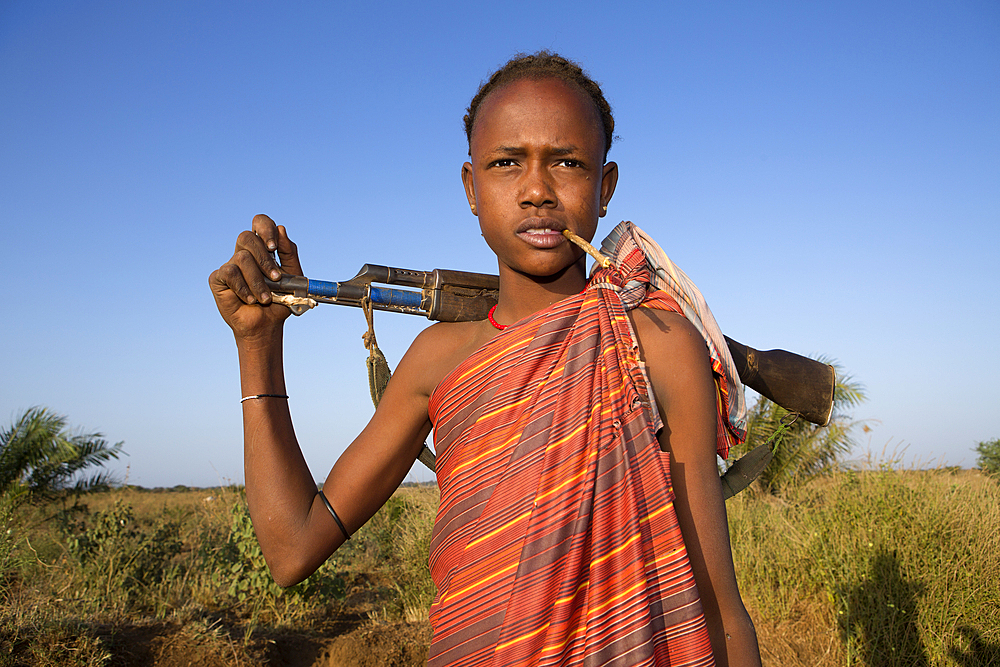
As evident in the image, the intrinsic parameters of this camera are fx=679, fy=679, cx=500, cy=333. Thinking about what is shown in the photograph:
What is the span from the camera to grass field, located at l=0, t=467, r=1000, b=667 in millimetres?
4734

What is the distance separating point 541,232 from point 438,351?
523 millimetres

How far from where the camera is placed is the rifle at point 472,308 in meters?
1.79

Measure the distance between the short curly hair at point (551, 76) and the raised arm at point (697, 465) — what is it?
563 mm

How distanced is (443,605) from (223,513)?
9445 millimetres

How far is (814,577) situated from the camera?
21.0 ft

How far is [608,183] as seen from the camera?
5.85ft

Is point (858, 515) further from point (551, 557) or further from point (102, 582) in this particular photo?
point (102, 582)

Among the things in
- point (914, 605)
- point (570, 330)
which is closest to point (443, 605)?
point (570, 330)

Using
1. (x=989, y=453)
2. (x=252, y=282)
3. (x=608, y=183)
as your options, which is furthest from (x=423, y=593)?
(x=989, y=453)

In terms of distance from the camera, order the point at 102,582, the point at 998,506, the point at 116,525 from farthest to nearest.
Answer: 1. the point at 116,525
2. the point at 102,582
3. the point at 998,506

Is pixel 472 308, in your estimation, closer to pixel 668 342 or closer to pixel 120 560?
pixel 668 342

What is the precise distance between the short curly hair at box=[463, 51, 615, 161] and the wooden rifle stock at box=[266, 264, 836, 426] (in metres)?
0.42

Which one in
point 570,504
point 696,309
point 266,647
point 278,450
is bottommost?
point 266,647

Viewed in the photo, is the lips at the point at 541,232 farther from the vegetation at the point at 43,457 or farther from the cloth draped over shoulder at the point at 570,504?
the vegetation at the point at 43,457
